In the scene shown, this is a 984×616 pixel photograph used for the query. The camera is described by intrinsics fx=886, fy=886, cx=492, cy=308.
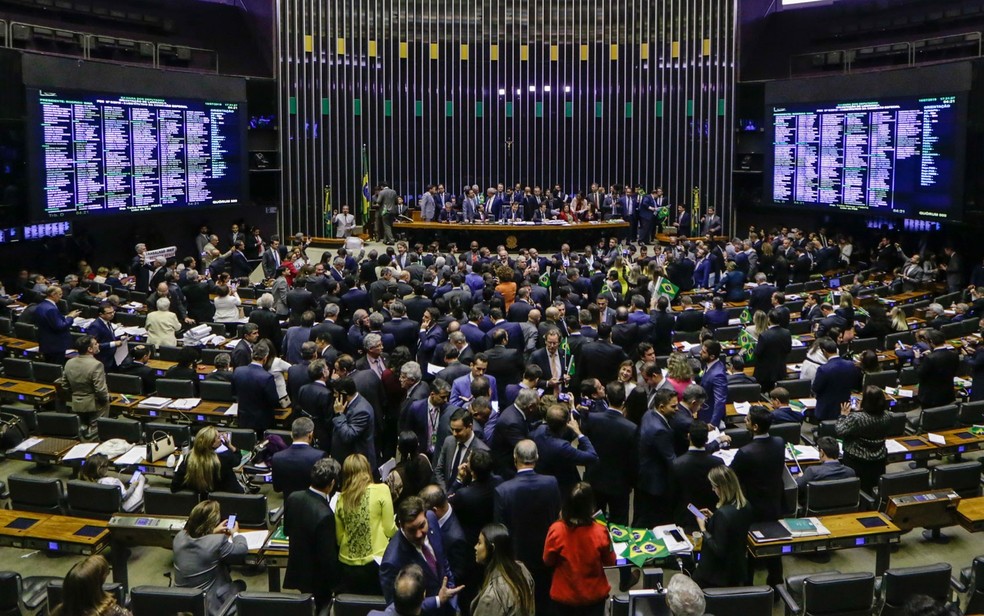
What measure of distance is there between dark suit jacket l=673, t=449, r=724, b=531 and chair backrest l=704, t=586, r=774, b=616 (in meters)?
1.00

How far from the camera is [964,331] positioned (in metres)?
12.1

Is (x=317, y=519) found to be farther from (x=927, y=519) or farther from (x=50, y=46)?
(x=50, y=46)

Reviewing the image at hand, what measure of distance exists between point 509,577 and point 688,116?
71.6ft

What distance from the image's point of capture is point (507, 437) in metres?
6.25

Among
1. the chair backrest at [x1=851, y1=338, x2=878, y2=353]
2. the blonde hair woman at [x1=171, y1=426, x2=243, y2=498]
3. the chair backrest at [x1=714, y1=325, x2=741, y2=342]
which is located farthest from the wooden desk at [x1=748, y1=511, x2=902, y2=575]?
the chair backrest at [x1=714, y1=325, x2=741, y2=342]

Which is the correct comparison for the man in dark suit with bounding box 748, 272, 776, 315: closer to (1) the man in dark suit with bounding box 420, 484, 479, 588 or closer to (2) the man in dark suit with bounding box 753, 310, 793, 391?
(2) the man in dark suit with bounding box 753, 310, 793, 391

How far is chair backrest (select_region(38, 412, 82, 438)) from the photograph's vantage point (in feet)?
27.1

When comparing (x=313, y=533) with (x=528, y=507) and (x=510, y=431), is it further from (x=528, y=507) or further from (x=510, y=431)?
(x=510, y=431)

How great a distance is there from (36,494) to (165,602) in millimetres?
2577

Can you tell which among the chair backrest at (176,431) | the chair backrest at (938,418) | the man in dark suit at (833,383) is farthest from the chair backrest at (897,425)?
the chair backrest at (176,431)

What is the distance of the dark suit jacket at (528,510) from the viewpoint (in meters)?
5.22

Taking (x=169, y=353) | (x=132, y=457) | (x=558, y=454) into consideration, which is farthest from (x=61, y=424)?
(x=558, y=454)

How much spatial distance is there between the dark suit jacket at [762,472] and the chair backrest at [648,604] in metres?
1.23

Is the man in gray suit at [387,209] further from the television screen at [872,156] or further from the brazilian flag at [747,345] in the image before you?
the brazilian flag at [747,345]
